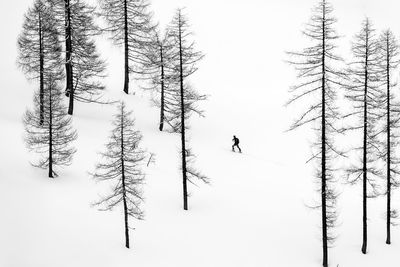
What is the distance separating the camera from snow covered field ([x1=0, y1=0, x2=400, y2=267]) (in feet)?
79.4

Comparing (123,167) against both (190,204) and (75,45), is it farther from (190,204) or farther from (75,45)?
(75,45)

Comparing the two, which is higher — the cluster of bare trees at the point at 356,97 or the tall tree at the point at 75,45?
the tall tree at the point at 75,45

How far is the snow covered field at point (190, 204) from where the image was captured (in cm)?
2419

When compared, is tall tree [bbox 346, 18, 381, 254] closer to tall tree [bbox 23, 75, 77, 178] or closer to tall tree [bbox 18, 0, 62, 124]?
tall tree [bbox 23, 75, 77, 178]

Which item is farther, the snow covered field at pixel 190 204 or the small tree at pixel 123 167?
the snow covered field at pixel 190 204

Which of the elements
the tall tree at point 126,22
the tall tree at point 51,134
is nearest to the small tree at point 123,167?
the tall tree at point 51,134

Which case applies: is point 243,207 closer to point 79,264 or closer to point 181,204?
point 181,204

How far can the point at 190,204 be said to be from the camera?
30.0 m

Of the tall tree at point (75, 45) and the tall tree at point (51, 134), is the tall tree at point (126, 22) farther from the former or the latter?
the tall tree at point (51, 134)

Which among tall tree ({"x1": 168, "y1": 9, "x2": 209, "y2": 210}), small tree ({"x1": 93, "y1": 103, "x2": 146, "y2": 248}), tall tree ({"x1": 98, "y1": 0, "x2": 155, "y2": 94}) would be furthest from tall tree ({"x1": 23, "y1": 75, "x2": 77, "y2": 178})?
tall tree ({"x1": 98, "y1": 0, "x2": 155, "y2": 94})

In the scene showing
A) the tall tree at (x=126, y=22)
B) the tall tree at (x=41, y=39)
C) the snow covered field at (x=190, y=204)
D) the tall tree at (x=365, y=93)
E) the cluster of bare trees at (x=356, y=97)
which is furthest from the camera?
the tall tree at (x=126, y=22)

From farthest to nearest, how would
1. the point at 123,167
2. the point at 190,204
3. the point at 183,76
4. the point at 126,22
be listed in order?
the point at 126,22 < the point at 190,204 < the point at 183,76 < the point at 123,167

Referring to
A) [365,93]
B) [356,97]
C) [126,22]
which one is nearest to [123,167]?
[356,97]

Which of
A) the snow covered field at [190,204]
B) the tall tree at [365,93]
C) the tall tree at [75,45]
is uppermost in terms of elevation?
the tall tree at [75,45]
